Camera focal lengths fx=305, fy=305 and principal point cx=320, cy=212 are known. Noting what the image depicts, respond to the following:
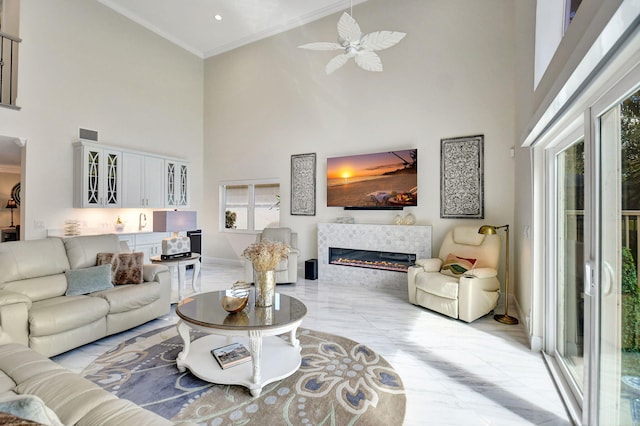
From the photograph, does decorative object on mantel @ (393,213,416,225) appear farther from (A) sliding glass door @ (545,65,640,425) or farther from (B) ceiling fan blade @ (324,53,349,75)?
(A) sliding glass door @ (545,65,640,425)

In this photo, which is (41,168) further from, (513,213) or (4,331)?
(513,213)

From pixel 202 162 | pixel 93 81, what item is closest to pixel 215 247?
pixel 202 162

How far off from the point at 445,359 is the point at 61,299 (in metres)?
3.54

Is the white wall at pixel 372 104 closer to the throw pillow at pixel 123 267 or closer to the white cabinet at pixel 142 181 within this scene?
the white cabinet at pixel 142 181

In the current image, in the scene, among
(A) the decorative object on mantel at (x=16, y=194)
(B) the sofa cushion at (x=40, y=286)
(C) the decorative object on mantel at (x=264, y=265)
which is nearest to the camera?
(C) the decorative object on mantel at (x=264, y=265)

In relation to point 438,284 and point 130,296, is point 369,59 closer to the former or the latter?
point 438,284

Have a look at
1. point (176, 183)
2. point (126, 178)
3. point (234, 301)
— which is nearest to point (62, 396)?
point (234, 301)

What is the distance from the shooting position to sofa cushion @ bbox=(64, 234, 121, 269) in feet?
10.8

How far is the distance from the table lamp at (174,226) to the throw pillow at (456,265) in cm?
351

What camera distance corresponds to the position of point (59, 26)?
5.00m

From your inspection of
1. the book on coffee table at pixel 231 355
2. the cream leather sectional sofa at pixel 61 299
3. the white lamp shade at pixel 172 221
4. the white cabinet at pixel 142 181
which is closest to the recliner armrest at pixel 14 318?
the cream leather sectional sofa at pixel 61 299

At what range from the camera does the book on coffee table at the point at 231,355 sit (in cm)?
233

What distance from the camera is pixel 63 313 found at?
2.57 m

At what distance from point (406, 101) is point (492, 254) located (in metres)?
2.82
